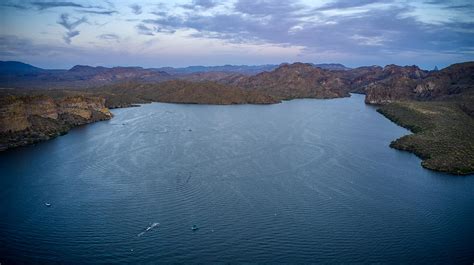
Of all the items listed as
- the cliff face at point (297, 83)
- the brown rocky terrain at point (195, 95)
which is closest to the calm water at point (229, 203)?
the brown rocky terrain at point (195, 95)

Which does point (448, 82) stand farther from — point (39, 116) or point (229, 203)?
point (229, 203)

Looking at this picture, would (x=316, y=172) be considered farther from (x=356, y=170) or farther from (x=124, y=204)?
A: (x=124, y=204)

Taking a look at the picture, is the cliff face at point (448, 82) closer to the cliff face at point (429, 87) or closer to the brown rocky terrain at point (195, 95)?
the cliff face at point (429, 87)

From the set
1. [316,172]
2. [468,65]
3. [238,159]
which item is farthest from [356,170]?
[468,65]

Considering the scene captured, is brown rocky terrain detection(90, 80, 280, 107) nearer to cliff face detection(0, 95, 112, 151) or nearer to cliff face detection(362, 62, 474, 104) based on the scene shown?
cliff face detection(362, 62, 474, 104)

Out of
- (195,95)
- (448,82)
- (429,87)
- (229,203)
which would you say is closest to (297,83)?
(429,87)

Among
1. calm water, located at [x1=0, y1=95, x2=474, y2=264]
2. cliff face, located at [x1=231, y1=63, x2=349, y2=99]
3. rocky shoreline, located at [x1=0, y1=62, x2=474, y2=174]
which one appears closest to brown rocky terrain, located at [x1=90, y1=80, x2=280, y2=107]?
rocky shoreline, located at [x1=0, y1=62, x2=474, y2=174]

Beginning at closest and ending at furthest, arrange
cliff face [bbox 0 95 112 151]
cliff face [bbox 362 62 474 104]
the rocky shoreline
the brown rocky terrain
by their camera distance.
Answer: the rocky shoreline < cliff face [bbox 0 95 112 151] < cliff face [bbox 362 62 474 104] < the brown rocky terrain

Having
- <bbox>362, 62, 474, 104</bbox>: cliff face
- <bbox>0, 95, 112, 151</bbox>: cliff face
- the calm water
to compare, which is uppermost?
<bbox>362, 62, 474, 104</bbox>: cliff face
